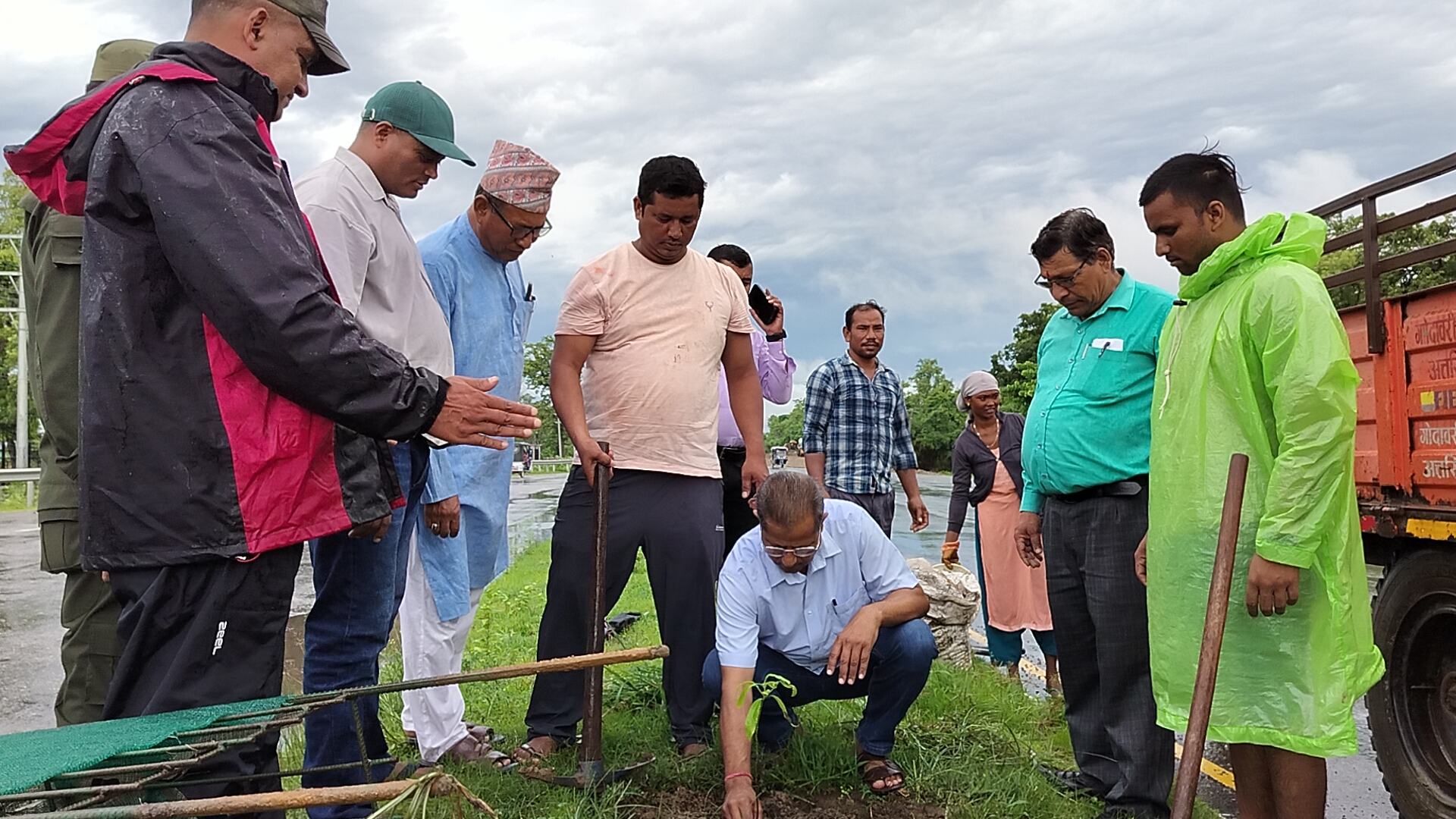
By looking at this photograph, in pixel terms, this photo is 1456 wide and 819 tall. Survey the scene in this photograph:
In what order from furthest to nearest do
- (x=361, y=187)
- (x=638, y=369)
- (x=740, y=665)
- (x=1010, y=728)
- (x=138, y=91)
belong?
(x=1010, y=728), (x=638, y=369), (x=740, y=665), (x=361, y=187), (x=138, y=91)

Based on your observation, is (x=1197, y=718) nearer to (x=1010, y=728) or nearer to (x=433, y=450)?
(x=1010, y=728)

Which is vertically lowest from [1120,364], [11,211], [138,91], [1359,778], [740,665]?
[1359,778]

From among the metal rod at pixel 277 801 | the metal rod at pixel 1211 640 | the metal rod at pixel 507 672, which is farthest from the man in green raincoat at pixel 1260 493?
the metal rod at pixel 277 801

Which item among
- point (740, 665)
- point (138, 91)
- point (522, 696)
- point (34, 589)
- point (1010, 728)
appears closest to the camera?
point (138, 91)

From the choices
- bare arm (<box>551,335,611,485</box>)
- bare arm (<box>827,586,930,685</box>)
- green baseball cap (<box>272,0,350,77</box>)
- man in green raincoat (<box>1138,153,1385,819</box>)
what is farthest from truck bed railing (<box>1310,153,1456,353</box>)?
green baseball cap (<box>272,0,350,77</box>)

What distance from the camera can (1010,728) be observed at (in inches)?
185

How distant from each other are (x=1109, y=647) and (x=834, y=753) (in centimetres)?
104

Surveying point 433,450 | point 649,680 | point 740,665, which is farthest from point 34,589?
point 740,665

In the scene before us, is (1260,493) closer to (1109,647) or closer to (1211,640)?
(1211,640)

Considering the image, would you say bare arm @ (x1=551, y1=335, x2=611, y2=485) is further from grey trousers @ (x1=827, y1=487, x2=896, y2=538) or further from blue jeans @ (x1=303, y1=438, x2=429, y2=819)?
grey trousers @ (x1=827, y1=487, x2=896, y2=538)

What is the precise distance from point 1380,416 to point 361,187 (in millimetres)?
3887

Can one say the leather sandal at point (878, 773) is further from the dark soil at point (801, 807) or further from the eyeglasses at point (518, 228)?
the eyeglasses at point (518, 228)

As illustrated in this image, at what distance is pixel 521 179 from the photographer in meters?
4.05

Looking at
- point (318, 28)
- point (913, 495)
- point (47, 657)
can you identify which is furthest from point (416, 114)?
point (47, 657)
